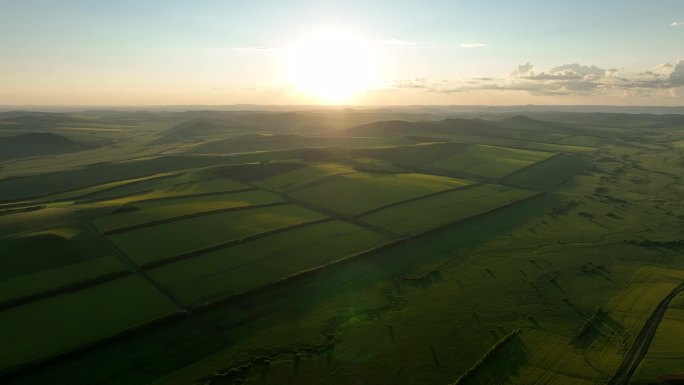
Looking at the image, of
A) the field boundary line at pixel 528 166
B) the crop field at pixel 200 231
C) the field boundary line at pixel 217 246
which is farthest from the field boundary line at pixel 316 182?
the field boundary line at pixel 528 166

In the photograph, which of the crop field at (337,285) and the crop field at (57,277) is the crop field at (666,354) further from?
the crop field at (57,277)

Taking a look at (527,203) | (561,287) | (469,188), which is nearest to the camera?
→ (561,287)

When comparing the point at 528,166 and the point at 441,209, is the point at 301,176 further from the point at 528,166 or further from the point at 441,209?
the point at 528,166

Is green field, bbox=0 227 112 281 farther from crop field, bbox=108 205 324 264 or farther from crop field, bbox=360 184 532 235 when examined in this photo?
crop field, bbox=360 184 532 235

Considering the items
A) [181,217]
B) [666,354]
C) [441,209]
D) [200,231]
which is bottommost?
[666,354]

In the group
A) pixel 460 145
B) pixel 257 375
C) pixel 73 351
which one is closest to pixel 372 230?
pixel 257 375

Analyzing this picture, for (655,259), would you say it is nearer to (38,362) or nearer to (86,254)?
(38,362)

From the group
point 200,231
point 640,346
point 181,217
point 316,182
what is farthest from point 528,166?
point 181,217

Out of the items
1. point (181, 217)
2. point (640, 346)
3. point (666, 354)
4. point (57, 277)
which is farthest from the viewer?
point (181, 217)
